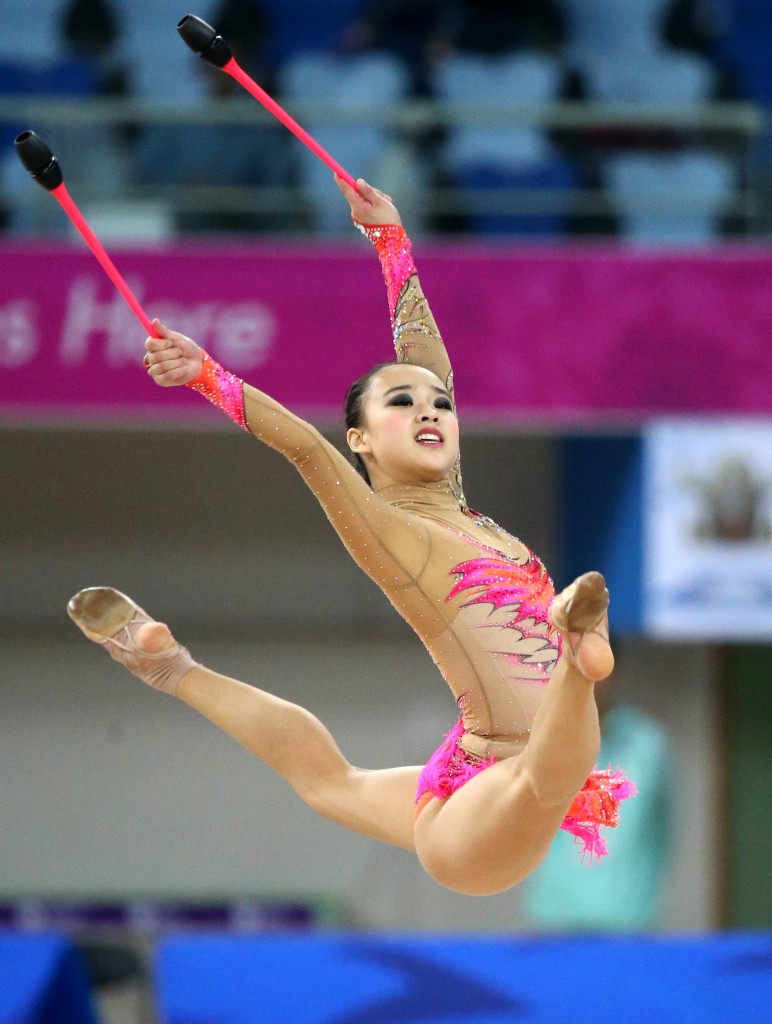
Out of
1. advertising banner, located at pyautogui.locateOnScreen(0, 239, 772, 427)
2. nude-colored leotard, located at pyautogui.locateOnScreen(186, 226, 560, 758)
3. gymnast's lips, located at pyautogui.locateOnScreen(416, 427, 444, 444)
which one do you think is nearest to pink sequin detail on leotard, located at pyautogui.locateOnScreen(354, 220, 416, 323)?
gymnast's lips, located at pyautogui.locateOnScreen(416, 427, 444, 444)

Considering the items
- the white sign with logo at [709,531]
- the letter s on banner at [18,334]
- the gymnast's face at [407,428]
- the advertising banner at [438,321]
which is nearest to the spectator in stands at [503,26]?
the advertising banner at [438,321]

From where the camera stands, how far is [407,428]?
273 cm

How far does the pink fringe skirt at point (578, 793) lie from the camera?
2.67m

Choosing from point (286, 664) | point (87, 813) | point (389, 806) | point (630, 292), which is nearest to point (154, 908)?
point (87, 813)

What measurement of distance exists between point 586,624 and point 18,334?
10.8 ft

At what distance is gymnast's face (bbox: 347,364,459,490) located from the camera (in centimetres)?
273

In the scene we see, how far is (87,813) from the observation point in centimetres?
607

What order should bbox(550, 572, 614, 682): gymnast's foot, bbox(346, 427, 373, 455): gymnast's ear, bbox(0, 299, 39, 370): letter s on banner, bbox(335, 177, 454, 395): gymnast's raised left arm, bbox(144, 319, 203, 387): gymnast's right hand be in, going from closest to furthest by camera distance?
bbox(550, 572, 614, 682): gymnast's foot < bbox(144, 319, 203, 387): gymnast's right hand < bbox(346, 427, 373, 455): gymnast's ear < bbox(335, 177, 454, 395): gymnast's raised left arm < bbox(0, 299, 39, 370): letter s on banner

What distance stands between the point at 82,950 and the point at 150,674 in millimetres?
1333

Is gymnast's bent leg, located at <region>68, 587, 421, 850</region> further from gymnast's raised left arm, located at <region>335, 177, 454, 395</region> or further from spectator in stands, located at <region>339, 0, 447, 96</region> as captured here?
spectator in stands, located at <region>339, 0, 447, 96</region>

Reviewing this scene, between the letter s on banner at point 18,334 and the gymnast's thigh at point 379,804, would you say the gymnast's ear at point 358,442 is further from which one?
the letter s on banner at point 18,334

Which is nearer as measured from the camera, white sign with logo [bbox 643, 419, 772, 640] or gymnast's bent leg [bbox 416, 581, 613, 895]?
gymnast's bent leg [bbox 416, 581, 613, 895]

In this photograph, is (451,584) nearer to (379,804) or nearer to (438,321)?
(379,804)

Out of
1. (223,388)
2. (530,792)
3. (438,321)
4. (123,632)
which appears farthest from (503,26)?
(530,792)
